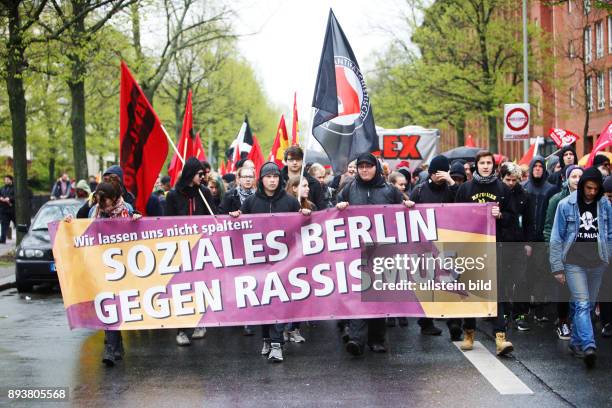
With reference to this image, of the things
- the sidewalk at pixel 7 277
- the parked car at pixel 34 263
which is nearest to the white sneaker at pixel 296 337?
the parked car at pixel 34 263

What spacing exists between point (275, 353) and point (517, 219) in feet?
10.1

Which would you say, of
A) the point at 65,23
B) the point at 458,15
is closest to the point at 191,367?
the point at 65,23

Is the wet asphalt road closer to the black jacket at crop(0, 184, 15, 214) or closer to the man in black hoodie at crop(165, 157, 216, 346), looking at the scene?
the man in black hoodie at crop(165, 157, 216, 346)

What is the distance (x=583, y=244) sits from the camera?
29.1 feet

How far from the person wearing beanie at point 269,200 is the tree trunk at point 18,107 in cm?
1044

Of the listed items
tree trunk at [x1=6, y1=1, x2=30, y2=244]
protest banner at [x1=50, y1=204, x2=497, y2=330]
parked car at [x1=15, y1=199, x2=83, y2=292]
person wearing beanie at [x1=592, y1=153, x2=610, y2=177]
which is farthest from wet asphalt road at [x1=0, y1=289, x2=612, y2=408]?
tree trunk at [x1=6, y1=1, x2=30, y2=244]

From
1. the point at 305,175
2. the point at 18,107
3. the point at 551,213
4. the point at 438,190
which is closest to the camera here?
the point at 438,190

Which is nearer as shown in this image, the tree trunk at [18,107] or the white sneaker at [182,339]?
the white sneaker at [182,339]

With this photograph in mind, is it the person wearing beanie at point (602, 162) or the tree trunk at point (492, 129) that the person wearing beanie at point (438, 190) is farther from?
the tree trunk at point (492, 129)

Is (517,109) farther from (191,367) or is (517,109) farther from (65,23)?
(191,367)

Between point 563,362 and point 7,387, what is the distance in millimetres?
4775

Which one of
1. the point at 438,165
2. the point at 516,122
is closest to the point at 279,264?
the point at 438,165

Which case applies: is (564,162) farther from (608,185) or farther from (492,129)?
(492,129)

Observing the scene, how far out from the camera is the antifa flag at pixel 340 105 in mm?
10062
